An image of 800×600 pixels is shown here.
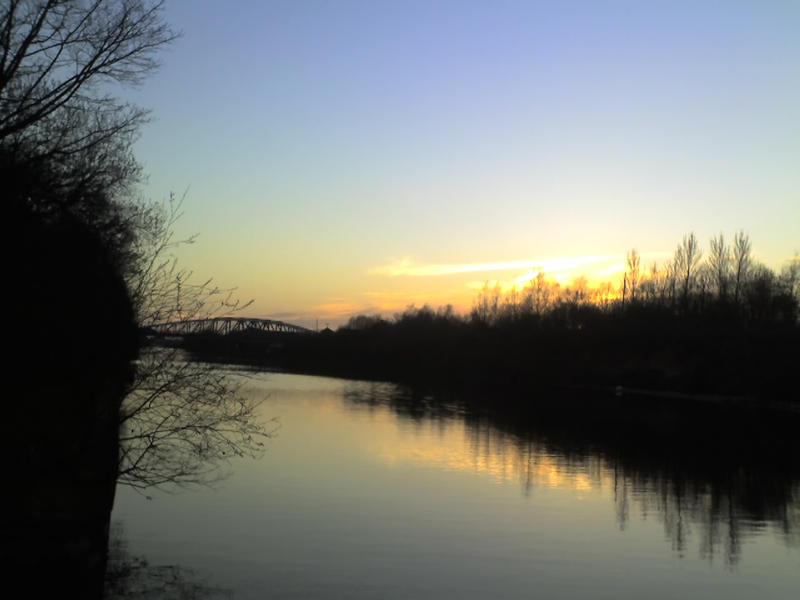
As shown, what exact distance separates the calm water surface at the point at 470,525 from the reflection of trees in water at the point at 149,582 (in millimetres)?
275

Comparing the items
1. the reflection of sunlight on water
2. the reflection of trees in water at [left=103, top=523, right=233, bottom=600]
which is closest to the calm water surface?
the reflection of sunlight on water

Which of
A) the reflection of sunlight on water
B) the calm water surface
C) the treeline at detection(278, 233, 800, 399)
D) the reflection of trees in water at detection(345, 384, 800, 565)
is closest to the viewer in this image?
the calm water surface

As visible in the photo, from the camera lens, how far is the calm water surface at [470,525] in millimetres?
11281

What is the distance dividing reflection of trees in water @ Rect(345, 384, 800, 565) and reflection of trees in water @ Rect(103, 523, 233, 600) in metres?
8.41

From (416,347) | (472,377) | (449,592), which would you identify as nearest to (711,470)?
(449,592)

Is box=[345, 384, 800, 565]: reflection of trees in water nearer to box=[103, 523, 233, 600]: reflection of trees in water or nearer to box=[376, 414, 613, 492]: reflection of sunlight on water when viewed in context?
box=[376, 414, 613, 492]: reflection of sunlight on water

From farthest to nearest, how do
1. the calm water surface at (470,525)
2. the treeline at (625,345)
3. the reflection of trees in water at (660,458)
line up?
the treeline at (625,345), the reflection of trees in water at (660,458), the calm water surface at (470,525)

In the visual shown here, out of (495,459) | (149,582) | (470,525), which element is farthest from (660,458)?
(149,582)

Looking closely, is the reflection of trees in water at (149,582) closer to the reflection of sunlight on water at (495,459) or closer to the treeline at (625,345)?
the reflection of sunlight on water at (495,459)

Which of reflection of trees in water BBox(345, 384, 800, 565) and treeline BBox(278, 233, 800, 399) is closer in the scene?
reflection of trees in water BBox(345, 384, 800, 565)

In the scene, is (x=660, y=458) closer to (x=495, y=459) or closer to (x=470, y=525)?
(x=495, y=459)

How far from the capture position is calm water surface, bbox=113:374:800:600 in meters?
11.3

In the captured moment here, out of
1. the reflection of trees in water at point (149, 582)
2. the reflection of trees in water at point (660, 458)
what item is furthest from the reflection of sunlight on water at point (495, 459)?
the reflection of trees in water at point (149, 582)

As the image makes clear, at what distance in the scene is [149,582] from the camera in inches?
402
